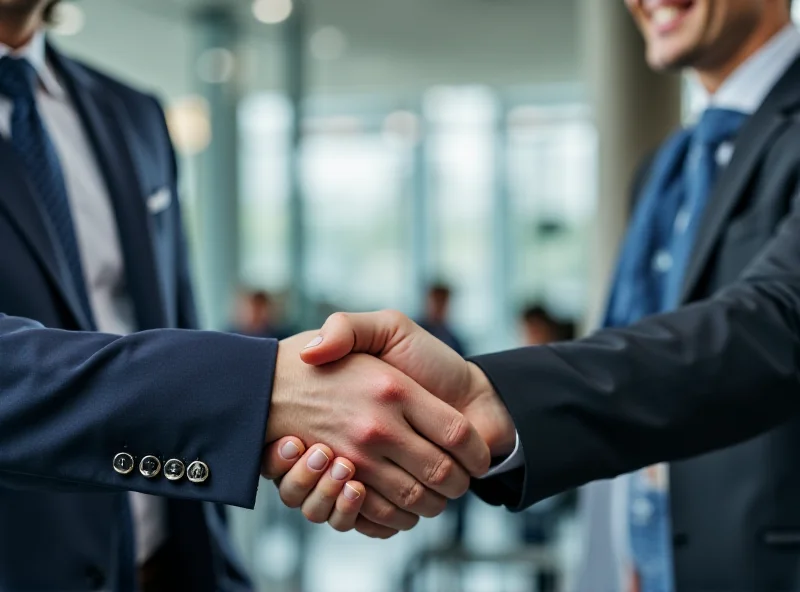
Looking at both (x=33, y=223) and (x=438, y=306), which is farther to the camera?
(x=438, y=306)

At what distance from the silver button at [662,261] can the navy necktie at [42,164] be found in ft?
4.10

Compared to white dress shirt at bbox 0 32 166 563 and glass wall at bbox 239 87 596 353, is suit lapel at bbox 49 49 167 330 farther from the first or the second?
glass wall at bbox 239 87 596 353

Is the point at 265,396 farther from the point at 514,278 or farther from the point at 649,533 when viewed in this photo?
the point at 514,278

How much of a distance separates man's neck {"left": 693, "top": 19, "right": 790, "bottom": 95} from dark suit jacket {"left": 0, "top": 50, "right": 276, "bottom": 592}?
1219mm

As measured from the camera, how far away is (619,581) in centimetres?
236

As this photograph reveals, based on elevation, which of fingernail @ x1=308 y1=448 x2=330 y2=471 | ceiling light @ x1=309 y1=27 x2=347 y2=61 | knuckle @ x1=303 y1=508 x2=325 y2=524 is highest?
fingernail @ x1=308 y1=448 x2=330 y2=471

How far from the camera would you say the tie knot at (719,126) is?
6.84 feet

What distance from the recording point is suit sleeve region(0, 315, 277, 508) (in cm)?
129

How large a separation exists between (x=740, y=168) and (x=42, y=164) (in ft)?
4.13

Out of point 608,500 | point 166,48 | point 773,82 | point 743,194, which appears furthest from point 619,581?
point 166,48

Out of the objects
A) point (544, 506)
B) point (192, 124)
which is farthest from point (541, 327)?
point (192, 124)

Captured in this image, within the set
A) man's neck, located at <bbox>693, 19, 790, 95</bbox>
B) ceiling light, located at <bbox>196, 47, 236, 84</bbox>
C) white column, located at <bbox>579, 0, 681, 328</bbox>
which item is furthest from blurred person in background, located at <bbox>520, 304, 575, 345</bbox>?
man's neck, located at <bbox>693, 19, 790, 95</bbox>

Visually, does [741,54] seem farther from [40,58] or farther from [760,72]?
[40,58]

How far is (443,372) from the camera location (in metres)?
1.48
